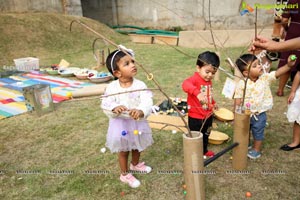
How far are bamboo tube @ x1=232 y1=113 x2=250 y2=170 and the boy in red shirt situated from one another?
0.86 ft

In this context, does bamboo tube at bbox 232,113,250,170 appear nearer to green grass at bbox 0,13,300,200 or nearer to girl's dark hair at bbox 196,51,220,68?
green grass at bbox 0,13,300,200

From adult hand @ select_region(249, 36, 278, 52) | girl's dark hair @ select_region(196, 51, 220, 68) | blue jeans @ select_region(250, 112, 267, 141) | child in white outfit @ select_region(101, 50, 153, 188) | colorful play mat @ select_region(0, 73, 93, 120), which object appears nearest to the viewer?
adult hand @ select_region(249, 36, 278, 52)

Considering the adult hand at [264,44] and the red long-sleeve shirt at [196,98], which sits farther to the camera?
the red long-sleeve shirt at [196,98]

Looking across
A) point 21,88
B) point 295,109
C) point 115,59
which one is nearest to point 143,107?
point 115,59

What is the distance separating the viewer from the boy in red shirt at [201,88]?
222cm

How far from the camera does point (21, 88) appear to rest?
4.62 m

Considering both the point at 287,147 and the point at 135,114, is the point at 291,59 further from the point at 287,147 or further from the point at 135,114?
the point at 135,114

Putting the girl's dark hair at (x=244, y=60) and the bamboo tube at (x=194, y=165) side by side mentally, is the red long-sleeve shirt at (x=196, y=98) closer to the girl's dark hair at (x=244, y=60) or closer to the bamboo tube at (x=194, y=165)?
the girl's dark hair at (x=244, y=60)

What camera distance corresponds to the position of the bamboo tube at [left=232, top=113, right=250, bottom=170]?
80.1 inches

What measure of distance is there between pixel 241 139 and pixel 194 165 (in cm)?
69

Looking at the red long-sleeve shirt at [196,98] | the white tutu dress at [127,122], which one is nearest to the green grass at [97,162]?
the white tutu dress at [127,122]

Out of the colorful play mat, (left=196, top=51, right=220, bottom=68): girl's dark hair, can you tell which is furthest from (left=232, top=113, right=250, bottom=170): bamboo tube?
the colorful play mat

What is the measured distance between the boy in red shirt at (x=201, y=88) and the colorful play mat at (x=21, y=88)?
1.66 m

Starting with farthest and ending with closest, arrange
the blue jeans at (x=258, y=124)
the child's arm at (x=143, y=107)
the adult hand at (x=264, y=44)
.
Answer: the blue jeans at (x=258, y=124) → the child's arm at (x=143, y=107) → the adult hand at (x=264, y=44)
